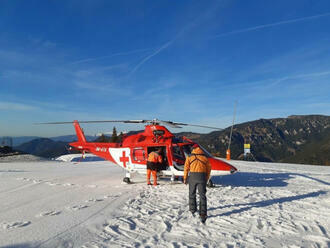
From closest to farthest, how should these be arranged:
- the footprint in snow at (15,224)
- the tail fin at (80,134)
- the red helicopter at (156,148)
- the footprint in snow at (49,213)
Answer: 1. the footprint in snow at (15,224)
2. the footprint in snow at (49,213)
3. the red helicopter at (156,148)
4. the tail fin at (80,134)

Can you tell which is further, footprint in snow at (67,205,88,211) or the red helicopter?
the red helicopter

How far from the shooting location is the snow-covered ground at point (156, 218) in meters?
4.25

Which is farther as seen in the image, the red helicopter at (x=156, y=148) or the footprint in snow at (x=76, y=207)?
the red helicopter at (x=156, y=148)

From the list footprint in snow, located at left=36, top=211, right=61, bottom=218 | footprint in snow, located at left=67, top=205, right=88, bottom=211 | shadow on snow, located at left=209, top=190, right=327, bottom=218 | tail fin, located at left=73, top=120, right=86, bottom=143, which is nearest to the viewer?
footprint in snow, located at left=36, top=211, right=61, bottom=218

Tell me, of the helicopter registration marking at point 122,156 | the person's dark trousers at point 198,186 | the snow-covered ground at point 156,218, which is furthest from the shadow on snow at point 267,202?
the helicopter registration marking at point 122,156

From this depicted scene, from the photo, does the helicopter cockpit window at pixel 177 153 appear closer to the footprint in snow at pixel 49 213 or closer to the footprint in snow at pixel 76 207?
the footprint in snow at pixel 76 207

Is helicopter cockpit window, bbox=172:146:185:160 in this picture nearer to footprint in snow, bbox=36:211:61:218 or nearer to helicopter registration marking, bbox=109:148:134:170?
helicopter registration marking, bbox=109:148:134:170

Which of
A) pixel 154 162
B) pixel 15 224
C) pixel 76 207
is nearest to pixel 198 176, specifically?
pixel 76 207

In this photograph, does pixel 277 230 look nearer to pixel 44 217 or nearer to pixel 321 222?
pixel 321 222

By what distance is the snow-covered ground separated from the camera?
4254 millimetres

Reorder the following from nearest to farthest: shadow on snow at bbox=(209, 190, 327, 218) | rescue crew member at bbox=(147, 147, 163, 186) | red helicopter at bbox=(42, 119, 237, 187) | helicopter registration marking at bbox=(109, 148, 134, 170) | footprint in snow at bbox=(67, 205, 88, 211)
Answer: footprint in snow at bbox=(67, 205, 88, 211) → shadow on snow at bbox=(209, 190, 327, 218) → red helicopter at bbox=(42, 119, 237, 187) → rescue crew member at bbox=(147, 147, 163, 186) → helicopter registration marking at bbox=(109, 148, 134, 170)

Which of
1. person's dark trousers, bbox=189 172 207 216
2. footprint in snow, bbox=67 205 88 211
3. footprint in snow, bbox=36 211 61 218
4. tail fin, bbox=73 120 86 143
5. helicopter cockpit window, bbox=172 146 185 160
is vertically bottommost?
footprint in snow, bbox=67 205 88 211

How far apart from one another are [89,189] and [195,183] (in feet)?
17.5

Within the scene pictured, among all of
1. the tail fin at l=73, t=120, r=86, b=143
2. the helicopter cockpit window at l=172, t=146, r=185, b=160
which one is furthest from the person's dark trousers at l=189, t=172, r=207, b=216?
the tail fin at l=73, t=120, r=86, b=143
